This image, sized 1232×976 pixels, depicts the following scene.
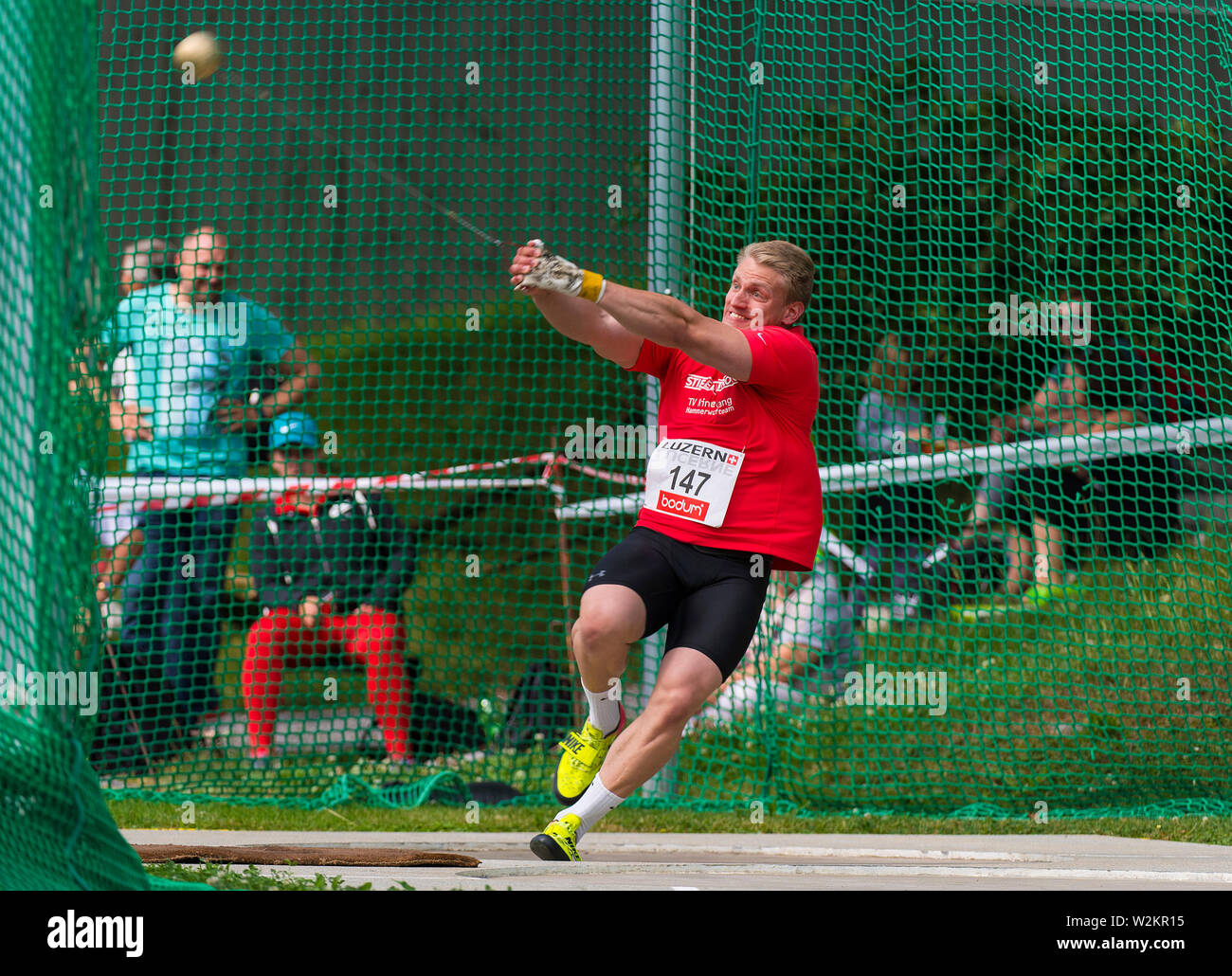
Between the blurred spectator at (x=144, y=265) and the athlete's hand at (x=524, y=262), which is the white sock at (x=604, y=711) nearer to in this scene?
the athlete's hand at (x=524, y=262)

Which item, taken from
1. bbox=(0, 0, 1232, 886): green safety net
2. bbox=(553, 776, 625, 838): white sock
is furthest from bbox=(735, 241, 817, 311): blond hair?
bbox=(0, 0, 1232, 886): green safety net

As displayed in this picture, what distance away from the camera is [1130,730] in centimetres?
691

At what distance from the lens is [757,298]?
481 cm

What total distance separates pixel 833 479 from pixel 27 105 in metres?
4.46

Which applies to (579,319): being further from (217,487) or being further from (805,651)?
(217,487)

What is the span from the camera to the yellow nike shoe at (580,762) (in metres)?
4.66

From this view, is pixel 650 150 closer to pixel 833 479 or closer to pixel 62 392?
pixel 833 479

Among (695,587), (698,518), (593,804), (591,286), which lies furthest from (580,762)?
(591,286)

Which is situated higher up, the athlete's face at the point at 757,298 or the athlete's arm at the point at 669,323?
the athlete's face at the point at 757,298

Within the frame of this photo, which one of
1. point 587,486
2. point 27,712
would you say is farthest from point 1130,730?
point 27,712

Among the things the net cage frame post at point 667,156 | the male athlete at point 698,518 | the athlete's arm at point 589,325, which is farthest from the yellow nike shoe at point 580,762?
the net cage frame post at point 667,156

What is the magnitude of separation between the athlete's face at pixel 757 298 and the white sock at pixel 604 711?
1269 millimetres

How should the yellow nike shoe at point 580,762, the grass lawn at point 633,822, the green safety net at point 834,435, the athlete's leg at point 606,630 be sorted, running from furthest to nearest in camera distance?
the green safety net at point 834,435, the grass lawn at point 633,822, the yellow nike shoe at point 580,762, the athlete's leg at point 606,630
